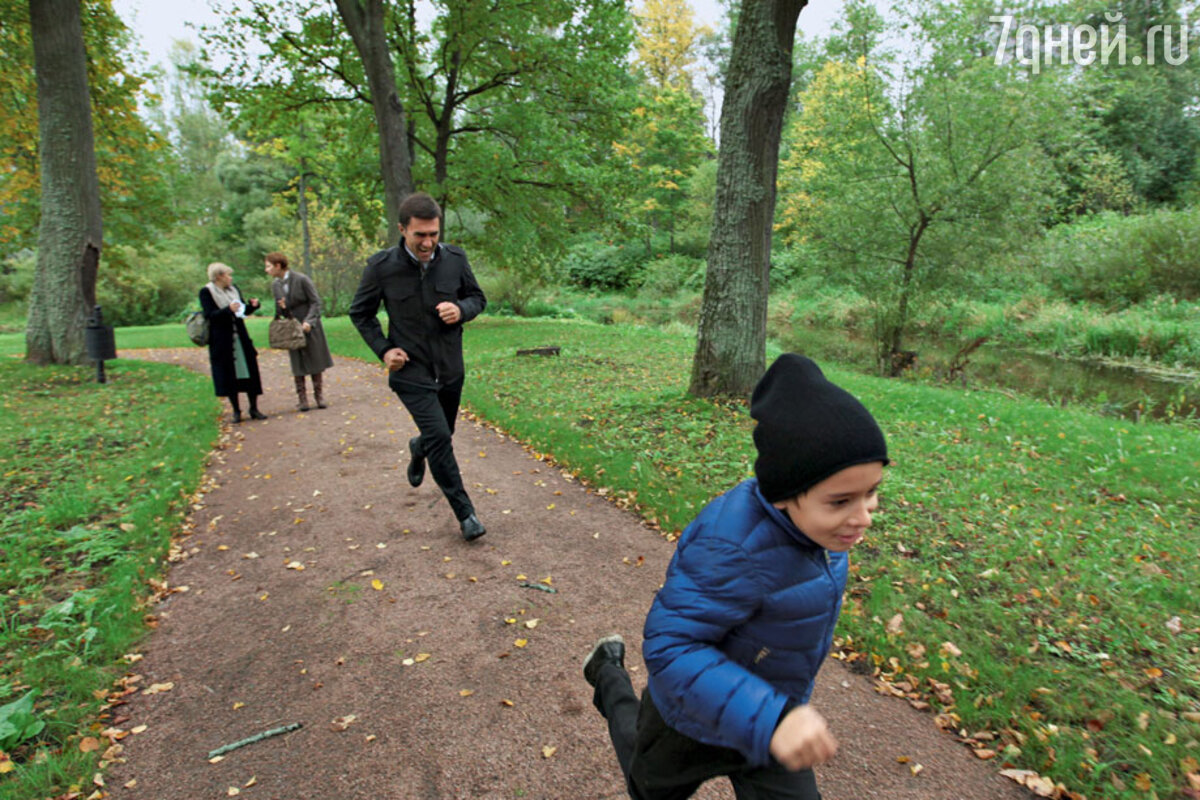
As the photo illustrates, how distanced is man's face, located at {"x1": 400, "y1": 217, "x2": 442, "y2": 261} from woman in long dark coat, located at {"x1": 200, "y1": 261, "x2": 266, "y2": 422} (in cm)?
Result: 505

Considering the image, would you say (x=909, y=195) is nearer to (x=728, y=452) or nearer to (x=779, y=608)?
(x=728, y=452)

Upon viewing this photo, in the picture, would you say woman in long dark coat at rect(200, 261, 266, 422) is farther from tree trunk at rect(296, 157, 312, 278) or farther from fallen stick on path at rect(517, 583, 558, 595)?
tree trunk at rect(296, 157, 312, 278)

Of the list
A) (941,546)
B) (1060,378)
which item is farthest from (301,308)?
(1060,378)

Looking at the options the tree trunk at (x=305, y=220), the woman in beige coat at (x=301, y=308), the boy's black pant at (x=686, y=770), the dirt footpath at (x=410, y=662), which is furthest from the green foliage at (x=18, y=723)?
the tree trunk at (x=305, y=220)

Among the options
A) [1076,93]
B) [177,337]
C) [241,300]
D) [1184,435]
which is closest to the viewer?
A: [1184,435]

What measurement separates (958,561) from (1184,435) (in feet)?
20.2

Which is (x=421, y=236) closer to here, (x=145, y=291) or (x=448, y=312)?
(x=448, y=312)

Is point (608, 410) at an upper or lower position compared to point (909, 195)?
lower

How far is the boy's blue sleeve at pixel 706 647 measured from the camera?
1522 millimetres

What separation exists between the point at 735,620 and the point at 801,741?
0.30 meters

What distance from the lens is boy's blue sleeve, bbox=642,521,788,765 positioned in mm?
1522

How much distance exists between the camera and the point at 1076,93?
1475cm

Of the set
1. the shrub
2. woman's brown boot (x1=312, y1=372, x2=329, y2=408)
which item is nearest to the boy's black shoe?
woman's brown boot (x1=312, y1=372, x2=329, y2=408)

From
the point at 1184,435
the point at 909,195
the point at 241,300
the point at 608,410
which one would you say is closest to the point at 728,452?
the point at 608,410
